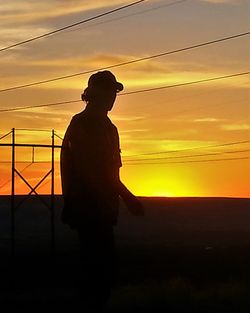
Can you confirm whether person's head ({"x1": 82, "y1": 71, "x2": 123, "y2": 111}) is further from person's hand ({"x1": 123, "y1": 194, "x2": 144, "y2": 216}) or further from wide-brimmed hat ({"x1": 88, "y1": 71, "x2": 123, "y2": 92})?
person's hand ({"x1": 123, "y1": 194, "x2": 144, "y2": 216})

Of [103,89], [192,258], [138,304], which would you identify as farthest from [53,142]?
[103,89]

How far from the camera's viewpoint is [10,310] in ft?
32.7

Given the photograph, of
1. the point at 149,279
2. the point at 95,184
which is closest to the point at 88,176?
the point at 95,184

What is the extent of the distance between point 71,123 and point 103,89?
0.28 meters

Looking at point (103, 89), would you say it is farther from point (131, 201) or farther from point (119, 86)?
point (131, 201)

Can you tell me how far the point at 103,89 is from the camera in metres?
6.44

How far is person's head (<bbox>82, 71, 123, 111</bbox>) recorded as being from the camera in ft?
21.1

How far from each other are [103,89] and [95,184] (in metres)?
0.58

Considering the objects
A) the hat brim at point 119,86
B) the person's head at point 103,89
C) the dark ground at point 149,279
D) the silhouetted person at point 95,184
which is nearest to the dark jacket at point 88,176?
the silhouetted person at point 95,184

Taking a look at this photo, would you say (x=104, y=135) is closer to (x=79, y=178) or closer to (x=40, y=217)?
(x=79, y=178)

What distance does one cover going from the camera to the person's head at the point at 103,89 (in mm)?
6426

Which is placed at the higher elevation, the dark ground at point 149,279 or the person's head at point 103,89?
the person's head at point 103,89

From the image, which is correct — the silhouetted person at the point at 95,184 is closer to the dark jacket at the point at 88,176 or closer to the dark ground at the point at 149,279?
the dark jacket at the point at 88,176

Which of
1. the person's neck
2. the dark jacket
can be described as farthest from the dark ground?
the person's neck
